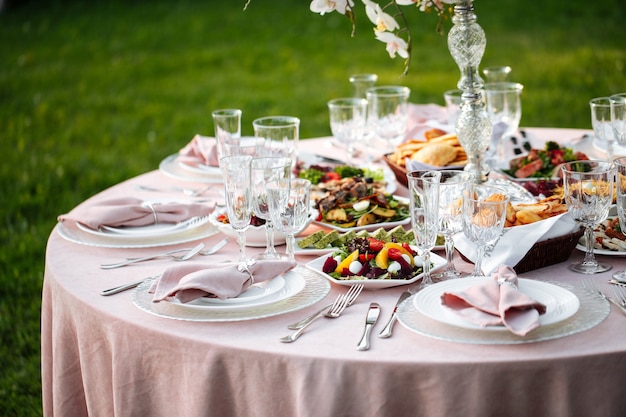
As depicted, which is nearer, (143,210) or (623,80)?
(143,210)

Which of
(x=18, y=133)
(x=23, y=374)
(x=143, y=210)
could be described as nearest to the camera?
(x=143, y=210)

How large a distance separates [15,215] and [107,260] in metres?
4.18

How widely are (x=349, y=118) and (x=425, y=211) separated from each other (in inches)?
49.9

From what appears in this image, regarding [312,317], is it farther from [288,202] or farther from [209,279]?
[288,202]

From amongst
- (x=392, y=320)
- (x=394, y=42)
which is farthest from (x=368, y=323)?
(x=394, y=42)

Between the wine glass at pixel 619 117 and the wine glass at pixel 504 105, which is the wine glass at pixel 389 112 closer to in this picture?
the wine glass at pixel 504 105

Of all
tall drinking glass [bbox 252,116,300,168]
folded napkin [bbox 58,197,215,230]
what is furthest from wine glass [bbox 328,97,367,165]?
folded napkin [bbox 58,197,215,230]

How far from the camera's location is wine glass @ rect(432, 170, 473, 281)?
236 cm

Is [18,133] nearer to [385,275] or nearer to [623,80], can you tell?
[623,80]

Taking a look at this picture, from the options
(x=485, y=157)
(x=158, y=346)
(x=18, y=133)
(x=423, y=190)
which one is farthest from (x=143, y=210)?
(x=18, y=133)

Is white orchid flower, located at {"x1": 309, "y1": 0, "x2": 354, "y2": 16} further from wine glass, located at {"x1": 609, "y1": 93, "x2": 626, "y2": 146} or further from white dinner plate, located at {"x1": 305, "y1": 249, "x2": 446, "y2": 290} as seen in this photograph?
wine glass, located at {"x1": 609, "y1": 93, "x2": 626, "y2": 146}

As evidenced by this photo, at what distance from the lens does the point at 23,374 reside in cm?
447

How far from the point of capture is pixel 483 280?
89.0 inches

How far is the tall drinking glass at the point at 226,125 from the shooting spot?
11.1ft
